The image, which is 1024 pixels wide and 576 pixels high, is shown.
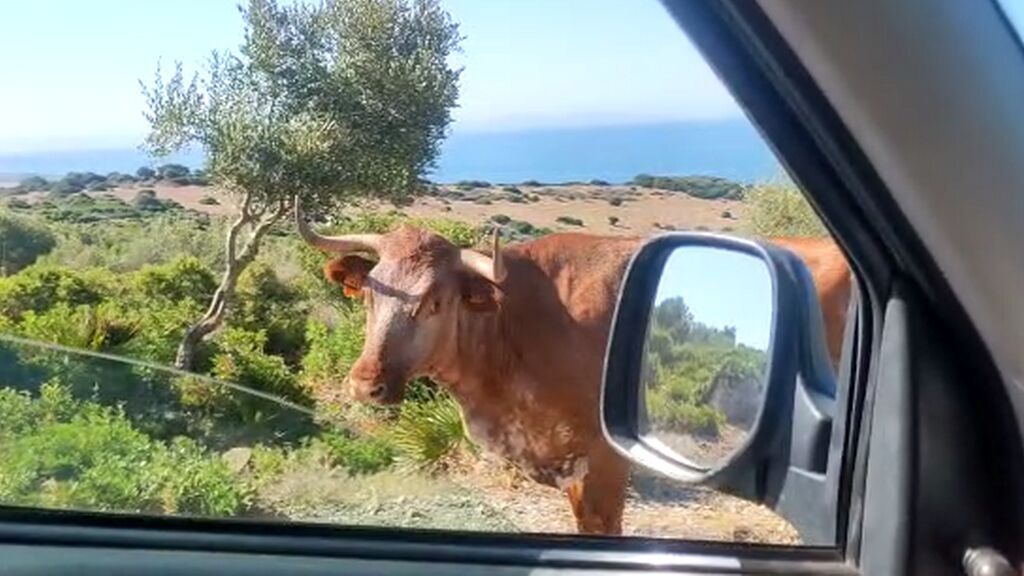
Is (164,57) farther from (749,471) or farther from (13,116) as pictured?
(749,471)

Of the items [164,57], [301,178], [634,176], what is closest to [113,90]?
[164,57]

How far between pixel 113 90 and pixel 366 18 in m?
0.35

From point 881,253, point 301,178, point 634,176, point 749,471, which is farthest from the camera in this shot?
point 301,178

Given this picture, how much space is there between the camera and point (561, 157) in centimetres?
169

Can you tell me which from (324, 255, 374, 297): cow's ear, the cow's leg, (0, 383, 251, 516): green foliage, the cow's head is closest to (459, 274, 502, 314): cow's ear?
the cow's head

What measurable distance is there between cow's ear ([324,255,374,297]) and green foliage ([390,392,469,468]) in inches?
7.2

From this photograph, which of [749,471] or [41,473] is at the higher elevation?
[749,471]

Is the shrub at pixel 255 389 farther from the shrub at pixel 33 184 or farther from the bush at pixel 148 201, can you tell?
the shrub at pixel 33 184

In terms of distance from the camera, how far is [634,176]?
169 cm

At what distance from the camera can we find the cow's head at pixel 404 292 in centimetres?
183

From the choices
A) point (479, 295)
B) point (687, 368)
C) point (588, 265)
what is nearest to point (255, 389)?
point (479, 295)

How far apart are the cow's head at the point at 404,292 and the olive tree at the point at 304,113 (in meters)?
0.06

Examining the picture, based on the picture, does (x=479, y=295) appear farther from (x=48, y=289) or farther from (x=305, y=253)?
(x=48, y=289)

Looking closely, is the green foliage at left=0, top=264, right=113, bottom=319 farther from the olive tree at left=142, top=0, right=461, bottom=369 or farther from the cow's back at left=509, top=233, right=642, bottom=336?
the cow's back at left=509, top=233, right=642, bottom=336
